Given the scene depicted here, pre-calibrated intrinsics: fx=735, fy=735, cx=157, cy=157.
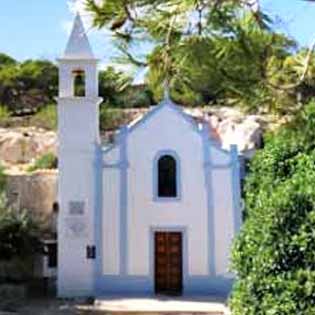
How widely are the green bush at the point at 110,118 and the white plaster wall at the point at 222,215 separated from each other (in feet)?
33.0

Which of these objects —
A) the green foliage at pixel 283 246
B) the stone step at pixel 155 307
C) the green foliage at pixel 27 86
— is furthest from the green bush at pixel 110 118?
the green foliage at pixel 283 246

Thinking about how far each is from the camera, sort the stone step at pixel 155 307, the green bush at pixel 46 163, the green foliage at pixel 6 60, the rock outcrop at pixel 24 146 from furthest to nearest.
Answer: the green foliage at pixel 6 60 → the rock outcrop at pixel 24 146 → the green bush at pixel 46 163 → the stone step at pixel 155 307

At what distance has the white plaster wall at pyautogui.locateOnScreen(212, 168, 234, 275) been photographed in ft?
60.6

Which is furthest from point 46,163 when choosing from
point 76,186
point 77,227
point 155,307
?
point 155,307

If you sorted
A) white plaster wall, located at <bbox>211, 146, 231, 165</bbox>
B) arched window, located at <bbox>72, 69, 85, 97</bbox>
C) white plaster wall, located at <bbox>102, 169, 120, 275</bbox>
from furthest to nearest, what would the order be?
arched window, located at <bbox>72, 69, 85, 97</bbox> < white plaster wall, located at <bbox>211, 146, 231, 165</bbox> < white plaster wall, located at <bbox>102, 169, 120, 275</bbox>

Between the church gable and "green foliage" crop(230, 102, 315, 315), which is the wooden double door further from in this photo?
"green foliage" crop(230, 102, 315, 315)

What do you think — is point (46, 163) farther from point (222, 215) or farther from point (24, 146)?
point (222, 215)

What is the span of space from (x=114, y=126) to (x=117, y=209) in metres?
10.0

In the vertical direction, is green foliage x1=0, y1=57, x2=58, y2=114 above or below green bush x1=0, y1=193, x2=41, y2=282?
above

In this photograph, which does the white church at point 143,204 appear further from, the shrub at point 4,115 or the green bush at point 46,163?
the shrub at point 4,115

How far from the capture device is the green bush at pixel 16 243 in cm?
1772

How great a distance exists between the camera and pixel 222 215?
1859 cm

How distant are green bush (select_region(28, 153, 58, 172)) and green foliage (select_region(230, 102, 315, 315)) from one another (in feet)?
52.4

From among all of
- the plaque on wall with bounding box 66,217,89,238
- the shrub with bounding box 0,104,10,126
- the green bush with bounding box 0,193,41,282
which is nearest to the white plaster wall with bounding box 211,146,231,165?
the plaque on wall with bounding box 66,217,89,238
